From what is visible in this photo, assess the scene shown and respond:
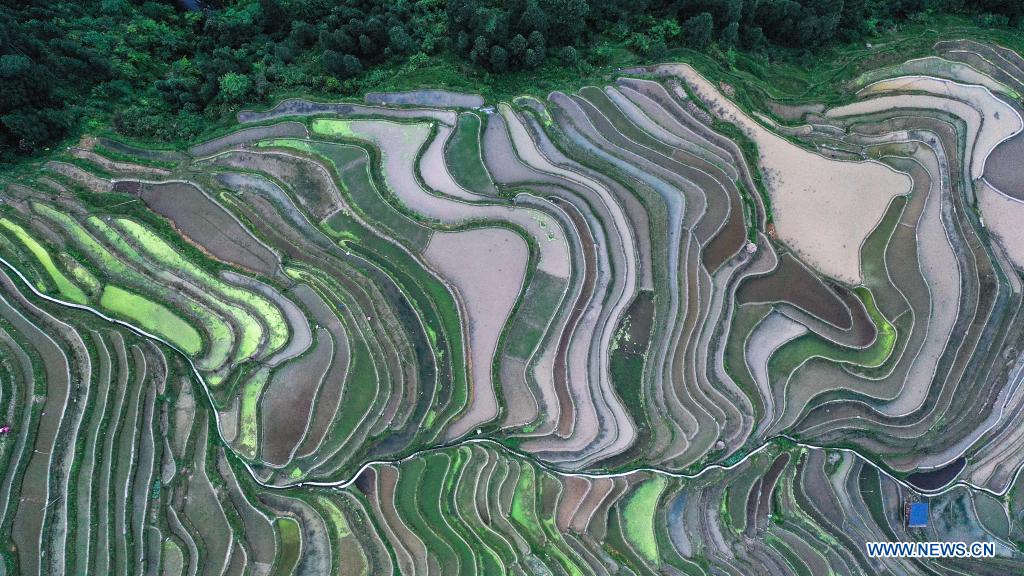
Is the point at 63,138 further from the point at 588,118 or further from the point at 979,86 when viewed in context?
the point at 979,86

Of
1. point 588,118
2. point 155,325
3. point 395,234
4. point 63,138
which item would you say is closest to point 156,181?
point 63,138

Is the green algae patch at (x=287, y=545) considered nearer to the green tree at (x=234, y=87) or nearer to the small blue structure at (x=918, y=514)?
the green tree at (x=234, y=87)

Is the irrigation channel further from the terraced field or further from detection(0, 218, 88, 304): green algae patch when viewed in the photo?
detection(0, 218, 88, 304): green algae patch

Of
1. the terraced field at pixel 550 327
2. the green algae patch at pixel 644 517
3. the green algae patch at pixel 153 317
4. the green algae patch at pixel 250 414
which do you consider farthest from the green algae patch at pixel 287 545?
the green algae patch at pixel 644 517

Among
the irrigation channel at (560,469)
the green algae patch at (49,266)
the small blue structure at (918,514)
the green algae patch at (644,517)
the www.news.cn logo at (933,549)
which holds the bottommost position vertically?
the www.news.cn logo at (933,549)

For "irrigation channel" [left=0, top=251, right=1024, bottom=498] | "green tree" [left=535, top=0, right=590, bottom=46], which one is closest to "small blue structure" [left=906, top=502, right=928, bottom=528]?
"irrigation channel" [left=0, top=251, right=1024, bottom=498]
